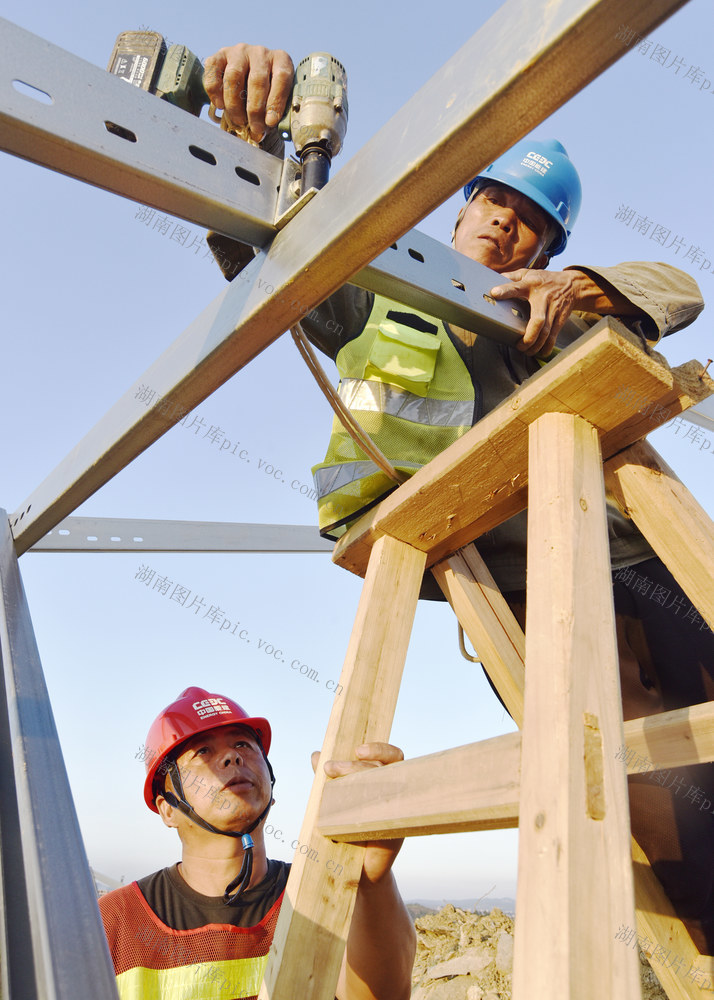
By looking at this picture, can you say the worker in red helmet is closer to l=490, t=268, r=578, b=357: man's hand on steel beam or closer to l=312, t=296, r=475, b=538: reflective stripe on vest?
l=312, t=296, r=475, b=538: reflective stripe on vest

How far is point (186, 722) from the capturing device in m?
2.79

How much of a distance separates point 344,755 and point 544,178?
1.65 m

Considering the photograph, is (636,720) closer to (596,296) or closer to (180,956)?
(596,296)

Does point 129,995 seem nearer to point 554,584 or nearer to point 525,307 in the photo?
point 554,584

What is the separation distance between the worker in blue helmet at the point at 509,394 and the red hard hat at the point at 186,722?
1296 millimetres

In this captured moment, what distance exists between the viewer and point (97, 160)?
2.89ft

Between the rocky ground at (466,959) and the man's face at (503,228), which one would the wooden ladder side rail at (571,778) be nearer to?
the man's face at (503,228)

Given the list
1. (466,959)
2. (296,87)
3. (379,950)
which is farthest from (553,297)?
(466,959)

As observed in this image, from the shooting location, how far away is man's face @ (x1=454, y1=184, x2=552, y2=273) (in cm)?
209

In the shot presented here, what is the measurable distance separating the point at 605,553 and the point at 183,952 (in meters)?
1.86

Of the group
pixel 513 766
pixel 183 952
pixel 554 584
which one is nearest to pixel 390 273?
pixel 554 584

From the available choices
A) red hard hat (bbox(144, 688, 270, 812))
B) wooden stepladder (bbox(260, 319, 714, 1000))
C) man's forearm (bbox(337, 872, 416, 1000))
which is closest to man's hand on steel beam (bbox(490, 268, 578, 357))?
wooden stepladder (bbox(260, 319, 714, 1000))

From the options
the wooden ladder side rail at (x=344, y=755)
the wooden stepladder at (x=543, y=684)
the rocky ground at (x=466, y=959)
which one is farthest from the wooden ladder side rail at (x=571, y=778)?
the rocky ground at (x=466, y=959)

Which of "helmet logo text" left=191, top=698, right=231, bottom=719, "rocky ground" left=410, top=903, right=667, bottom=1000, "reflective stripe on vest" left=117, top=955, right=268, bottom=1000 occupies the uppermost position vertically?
"helmet logo text" left=191, top=698, right=231, bottom=719
